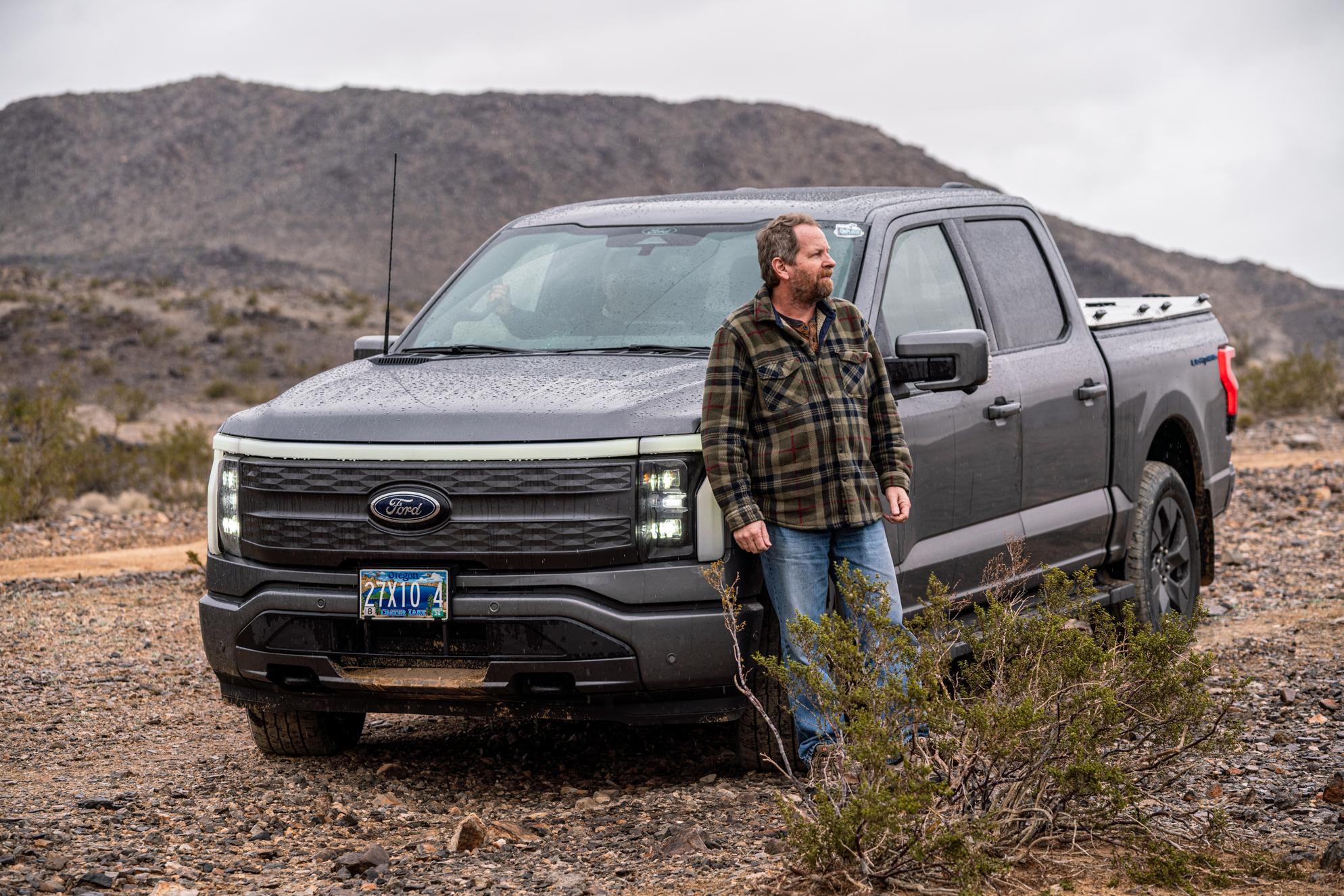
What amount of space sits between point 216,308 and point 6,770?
38581 mm

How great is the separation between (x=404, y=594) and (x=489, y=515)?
37 cm

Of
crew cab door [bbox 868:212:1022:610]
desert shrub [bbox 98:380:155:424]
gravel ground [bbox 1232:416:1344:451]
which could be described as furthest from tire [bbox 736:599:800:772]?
desert shrub [bbox 98:380:155:424]

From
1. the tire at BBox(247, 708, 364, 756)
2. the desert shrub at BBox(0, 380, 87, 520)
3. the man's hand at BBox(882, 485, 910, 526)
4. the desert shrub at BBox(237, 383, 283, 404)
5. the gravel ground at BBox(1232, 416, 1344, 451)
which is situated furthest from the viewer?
the desert shrub at BBox(237, 383, 283, 404)

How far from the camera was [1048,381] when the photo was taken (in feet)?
21.4

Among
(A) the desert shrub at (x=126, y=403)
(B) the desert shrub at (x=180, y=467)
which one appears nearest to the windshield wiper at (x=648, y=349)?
(B) the desert shrub at (x=180, y=467)

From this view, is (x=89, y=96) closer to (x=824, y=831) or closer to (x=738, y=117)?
(x=738, y=117)

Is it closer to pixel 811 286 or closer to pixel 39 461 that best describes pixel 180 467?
pixel 39 461

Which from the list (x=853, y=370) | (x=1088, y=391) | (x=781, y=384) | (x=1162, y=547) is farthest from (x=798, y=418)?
(x=1162, y=547)

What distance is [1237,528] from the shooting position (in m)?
12.2

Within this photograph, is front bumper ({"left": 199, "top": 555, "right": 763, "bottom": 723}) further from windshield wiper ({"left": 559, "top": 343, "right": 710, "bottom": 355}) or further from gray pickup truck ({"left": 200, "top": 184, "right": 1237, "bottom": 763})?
windshield wiper ({"left": 559, "top": 343, "right": 710, "bottom": 355})

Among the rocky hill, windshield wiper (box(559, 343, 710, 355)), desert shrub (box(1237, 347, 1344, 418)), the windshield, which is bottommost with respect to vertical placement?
desert shrub (box(1237, 347, 1344, 418))

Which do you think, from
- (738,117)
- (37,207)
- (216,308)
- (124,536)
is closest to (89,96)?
(37,207)

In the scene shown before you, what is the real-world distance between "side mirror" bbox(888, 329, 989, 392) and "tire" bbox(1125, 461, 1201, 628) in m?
2.18

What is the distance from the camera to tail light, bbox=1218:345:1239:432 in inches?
324
